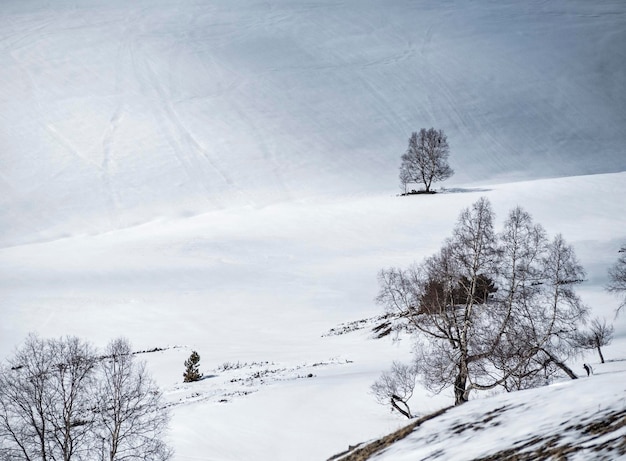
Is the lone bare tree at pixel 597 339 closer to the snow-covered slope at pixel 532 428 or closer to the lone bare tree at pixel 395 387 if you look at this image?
the lone bare tree at pixel 395 387

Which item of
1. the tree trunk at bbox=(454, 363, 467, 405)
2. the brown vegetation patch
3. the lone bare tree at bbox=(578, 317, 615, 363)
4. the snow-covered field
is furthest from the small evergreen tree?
the brown vegetation patch

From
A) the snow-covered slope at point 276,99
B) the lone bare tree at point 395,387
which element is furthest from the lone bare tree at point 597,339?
the snow-covered slope at point 276,99

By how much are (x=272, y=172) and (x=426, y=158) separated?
25.2m

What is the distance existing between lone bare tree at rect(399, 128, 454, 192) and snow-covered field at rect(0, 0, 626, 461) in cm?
408

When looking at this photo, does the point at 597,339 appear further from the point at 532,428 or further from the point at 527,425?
the point at 532,428

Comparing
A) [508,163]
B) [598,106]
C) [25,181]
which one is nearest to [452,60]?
[598,106]

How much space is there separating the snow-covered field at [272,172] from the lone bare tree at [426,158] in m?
4.08

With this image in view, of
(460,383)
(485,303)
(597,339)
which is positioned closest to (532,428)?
(460,383)

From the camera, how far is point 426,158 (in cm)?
6250

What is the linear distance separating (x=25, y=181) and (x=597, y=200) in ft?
246

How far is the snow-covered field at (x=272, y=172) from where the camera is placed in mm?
28891

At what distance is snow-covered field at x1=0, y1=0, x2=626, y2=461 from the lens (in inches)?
1137

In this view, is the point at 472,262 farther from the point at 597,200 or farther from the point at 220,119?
the point at 220,119

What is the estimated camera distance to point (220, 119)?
10006 centimetres
